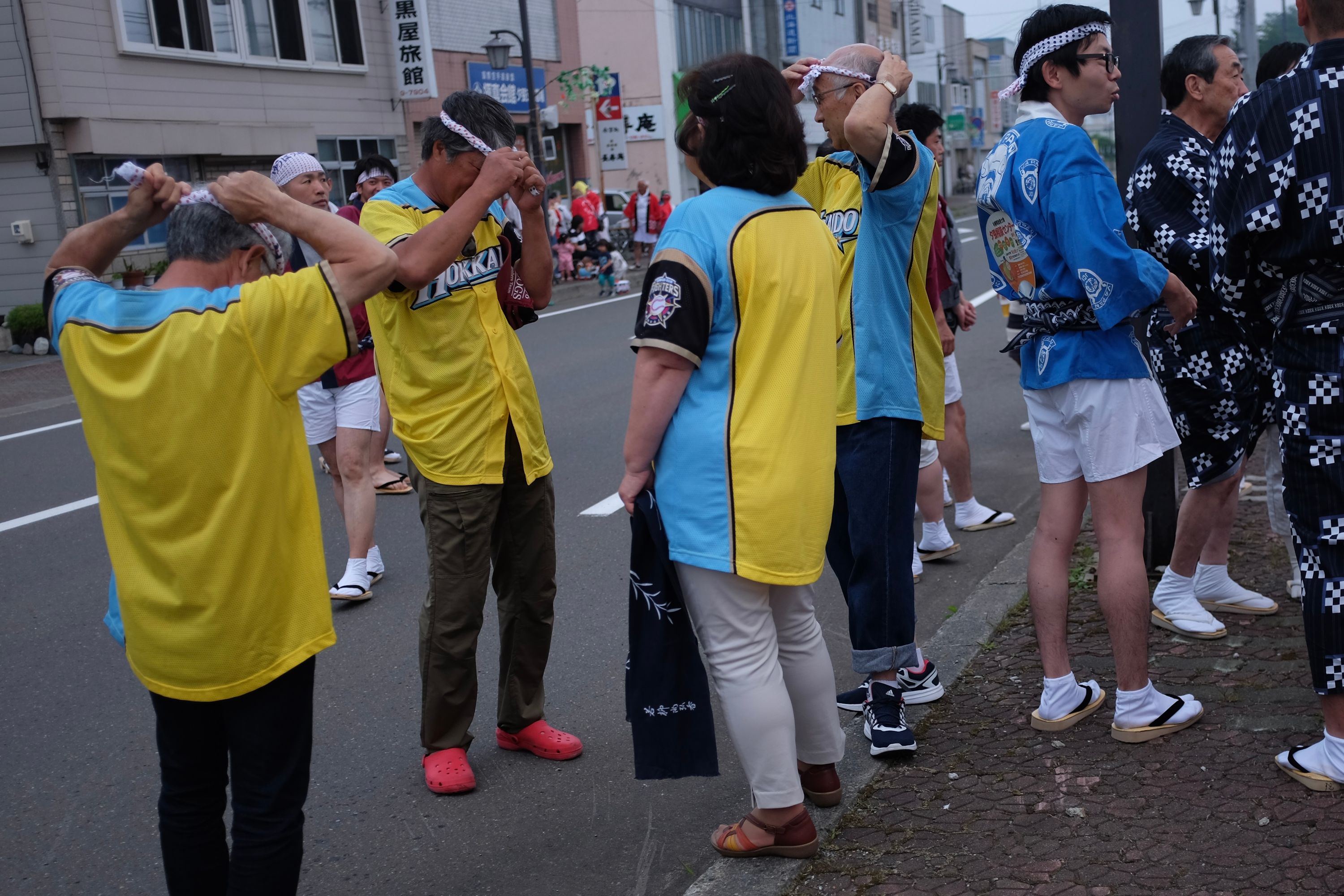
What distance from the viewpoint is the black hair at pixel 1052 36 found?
3410 millimetres

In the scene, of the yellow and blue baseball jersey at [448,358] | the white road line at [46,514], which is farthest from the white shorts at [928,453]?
the white road line at [46,514]

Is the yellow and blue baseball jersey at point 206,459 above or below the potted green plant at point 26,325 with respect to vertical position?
above

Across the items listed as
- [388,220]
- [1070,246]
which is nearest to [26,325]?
[388,220]

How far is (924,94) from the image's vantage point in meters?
70.2

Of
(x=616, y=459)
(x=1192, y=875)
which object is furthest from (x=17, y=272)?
(x=1192, y=875)

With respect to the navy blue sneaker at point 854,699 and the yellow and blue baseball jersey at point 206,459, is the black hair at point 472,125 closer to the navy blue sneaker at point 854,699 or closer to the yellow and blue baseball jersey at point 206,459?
the yellow and blue baseball jersey at point 206,459

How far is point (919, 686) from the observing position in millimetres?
3965

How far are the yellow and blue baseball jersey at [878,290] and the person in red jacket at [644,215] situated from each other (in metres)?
22.7

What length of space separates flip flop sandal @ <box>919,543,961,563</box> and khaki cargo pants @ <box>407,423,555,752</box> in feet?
7.95

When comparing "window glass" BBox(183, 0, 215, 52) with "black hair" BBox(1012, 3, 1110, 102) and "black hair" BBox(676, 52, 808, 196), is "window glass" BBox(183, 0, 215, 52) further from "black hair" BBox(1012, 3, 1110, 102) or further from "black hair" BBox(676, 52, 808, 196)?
"black hair" BBox(676, 52, 808, 196)

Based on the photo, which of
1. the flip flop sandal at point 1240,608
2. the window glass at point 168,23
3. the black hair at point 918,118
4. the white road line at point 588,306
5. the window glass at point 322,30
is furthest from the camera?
the window glass at point 322,30

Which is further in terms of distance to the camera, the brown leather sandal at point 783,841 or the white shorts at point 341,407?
the white shorts at point 341,407

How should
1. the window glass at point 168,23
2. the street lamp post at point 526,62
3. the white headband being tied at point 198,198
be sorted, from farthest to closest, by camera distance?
the street lamp post at point 526,62, the window glass at point 168,23, the white headband being tied at point 198,198

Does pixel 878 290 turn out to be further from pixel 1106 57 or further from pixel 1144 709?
pixel 1144 709
